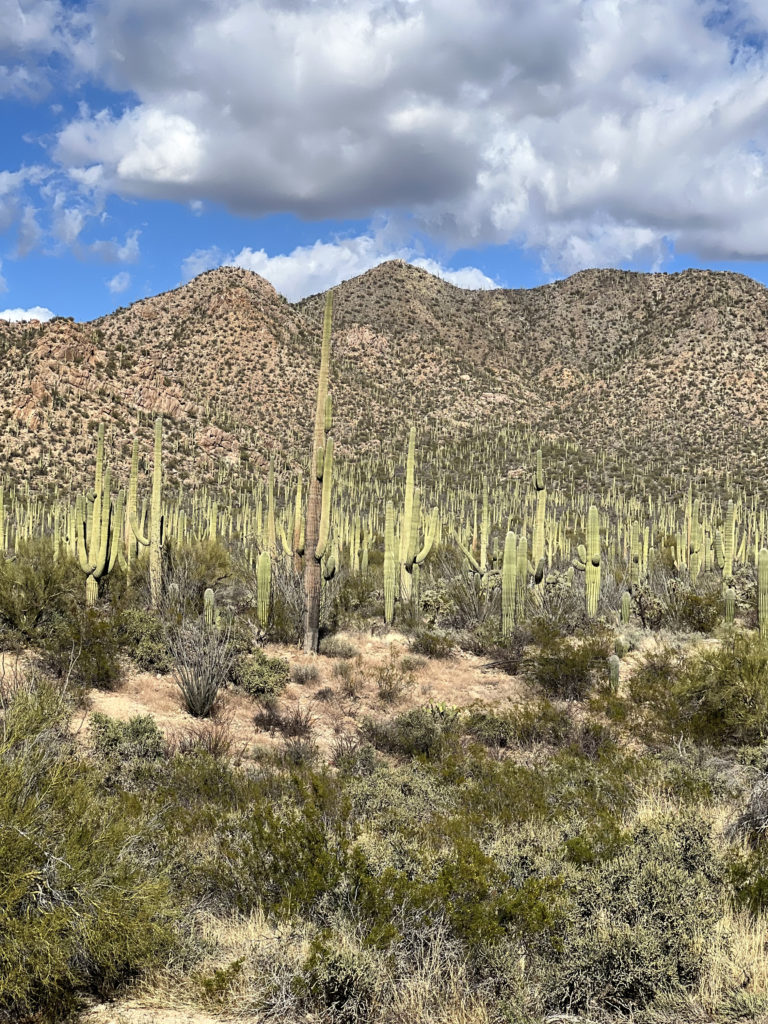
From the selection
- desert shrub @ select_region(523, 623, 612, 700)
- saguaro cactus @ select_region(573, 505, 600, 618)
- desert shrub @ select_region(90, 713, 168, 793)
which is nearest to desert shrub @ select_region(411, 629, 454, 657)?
desert shrub @ select_region(523, 623, 612, 700)

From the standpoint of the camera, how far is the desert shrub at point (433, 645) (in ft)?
42.9

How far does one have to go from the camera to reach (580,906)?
3848mm

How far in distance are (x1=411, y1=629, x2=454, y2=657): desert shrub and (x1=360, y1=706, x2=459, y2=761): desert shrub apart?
3661mm

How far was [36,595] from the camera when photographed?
450 inches

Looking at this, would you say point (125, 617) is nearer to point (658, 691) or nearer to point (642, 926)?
point (658, 691)

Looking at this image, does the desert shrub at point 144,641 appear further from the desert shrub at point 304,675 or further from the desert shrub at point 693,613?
the desert shrub at point 693,613

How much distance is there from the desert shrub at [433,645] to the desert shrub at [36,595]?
577 cm

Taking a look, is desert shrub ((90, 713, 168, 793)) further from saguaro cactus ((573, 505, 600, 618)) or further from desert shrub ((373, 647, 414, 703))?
saguaro cactus ((573, 505, 600, 618))

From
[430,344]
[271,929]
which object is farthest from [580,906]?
[430,344]

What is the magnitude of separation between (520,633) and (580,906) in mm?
9388

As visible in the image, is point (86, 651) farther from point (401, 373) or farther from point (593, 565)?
point (401, 373)

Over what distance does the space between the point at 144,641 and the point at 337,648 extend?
11.1 feet

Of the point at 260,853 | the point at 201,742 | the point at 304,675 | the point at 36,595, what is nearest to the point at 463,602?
the point at 304,675

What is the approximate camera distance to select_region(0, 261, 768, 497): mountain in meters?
47.3
